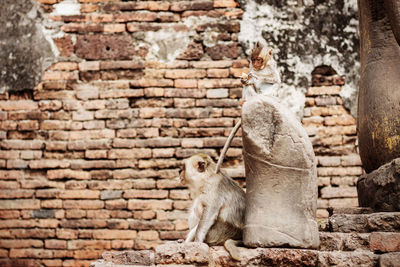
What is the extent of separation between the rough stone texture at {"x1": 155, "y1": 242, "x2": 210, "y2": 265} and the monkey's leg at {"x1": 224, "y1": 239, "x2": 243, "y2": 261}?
13cm

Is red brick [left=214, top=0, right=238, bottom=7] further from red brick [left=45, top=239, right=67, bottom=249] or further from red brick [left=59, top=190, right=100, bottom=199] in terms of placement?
red brick [left=45, top=239, right=67, bottom=249]

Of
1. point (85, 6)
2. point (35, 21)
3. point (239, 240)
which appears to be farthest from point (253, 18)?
point (239, 240)

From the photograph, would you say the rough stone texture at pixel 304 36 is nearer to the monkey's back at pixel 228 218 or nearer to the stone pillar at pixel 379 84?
the stone pillar at pixel 379 84

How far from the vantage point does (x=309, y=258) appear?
261cm

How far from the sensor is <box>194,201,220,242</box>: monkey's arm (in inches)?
110

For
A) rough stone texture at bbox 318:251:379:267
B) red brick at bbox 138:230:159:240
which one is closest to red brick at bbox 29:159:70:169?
red brick at bbox 138:230:159:240

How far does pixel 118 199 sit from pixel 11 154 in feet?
3.83

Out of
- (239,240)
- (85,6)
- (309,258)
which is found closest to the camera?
(309,258)

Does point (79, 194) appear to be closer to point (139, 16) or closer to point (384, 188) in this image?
point (139, 16)

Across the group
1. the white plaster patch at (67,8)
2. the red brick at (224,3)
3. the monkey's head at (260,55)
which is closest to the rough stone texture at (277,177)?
the monkey's head at (260,55)

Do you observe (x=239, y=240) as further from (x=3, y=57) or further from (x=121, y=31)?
(x=3, y=57)

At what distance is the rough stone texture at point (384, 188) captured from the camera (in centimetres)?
296

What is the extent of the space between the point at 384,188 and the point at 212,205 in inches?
39.2

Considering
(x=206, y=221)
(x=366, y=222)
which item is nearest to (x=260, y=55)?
(x=206, y=221)
